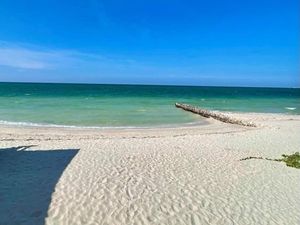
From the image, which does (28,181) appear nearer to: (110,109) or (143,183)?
(143,183)

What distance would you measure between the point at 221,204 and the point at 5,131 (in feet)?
48.4

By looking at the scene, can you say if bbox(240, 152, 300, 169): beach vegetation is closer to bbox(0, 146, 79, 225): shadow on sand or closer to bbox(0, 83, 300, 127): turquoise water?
bbox(0, 146, 79, 225): shadow on sand

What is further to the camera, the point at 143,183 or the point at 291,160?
the point at 291,160

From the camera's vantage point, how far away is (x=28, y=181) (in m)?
8.95

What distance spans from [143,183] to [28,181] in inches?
122

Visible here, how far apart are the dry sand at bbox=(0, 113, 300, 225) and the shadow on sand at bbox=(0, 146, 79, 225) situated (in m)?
0.02

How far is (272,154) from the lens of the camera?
14.0 m

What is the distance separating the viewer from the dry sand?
7.07 metres

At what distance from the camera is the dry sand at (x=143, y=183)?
7070 millimetres

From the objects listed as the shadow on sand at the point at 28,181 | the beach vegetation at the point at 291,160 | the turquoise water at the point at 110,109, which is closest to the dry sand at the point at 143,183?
the shadow on sand at the point at 28,181

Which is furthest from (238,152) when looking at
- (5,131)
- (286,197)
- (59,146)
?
(5,131)

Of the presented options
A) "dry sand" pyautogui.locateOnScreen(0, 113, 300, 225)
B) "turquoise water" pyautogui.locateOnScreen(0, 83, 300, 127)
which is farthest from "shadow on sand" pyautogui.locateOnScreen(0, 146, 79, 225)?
"turquoise water" pyautogui.locateOnScreen(0, 83, 300, 127)

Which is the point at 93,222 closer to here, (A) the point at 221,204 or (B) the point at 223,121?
(A) the point at 221,204

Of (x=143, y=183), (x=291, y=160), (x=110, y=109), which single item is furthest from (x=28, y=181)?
(x=110, y=109)
